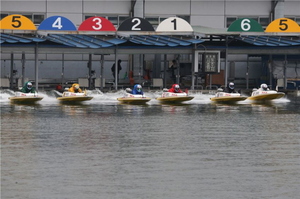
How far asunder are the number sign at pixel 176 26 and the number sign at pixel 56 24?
7083mm

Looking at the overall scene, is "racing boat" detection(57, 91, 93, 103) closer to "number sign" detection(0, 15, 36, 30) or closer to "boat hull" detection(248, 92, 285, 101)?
"number sign" detection(0, 15, 36, 30)

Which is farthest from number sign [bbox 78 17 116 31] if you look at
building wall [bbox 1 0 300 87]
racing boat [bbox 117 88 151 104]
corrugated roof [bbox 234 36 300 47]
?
racing boat [bbox 117 88 151 104]

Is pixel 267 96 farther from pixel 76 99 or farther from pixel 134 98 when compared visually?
pixel 76 99

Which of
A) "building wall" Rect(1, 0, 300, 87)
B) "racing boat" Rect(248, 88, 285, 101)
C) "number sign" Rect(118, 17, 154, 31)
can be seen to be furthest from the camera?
"building wall" Rect(1, 0, 300, 87)

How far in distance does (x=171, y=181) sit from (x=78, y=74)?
173 feet

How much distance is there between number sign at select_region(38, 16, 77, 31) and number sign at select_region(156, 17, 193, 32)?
279 inches

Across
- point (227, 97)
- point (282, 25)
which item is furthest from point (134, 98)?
point (282, 25)

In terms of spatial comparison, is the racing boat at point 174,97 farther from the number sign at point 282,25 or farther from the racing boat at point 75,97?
the number sign at point 282,25

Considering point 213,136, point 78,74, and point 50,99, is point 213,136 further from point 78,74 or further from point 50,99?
point 78,74

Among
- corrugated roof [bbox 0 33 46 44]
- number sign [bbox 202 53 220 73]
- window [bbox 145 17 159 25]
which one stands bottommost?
number sign [bbox 202 53 220 73]

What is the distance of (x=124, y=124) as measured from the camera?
3484 cm

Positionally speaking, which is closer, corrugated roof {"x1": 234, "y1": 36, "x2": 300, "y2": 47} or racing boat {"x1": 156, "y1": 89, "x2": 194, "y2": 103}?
racing boat {"x1": 156, "y1": 89, "x2": 194, "y2": 103}

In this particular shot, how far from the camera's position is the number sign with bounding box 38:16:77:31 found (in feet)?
195

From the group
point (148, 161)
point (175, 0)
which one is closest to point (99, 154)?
point (148, 161)
